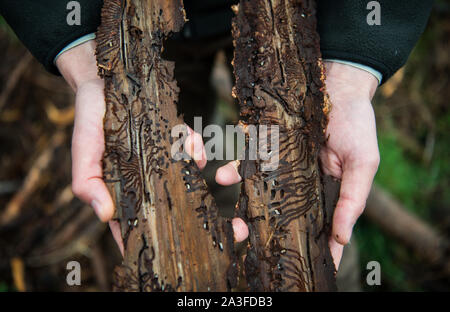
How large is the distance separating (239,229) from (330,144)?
1.83ft

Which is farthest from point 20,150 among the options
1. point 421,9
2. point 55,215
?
point 421,9

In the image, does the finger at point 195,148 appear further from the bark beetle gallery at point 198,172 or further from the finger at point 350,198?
the finger at point 350,198

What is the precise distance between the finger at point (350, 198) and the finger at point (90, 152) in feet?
3.02

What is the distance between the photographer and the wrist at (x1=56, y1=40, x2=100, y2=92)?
1441mm

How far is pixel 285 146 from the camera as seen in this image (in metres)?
1.32

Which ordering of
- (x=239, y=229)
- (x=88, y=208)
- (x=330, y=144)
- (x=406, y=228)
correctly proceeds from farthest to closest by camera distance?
1. (x=406, y=228)
2. (x=88, y=208)
3. (x=330, y=144)
4. (x=239, y=229)

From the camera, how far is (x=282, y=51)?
138 centimetres

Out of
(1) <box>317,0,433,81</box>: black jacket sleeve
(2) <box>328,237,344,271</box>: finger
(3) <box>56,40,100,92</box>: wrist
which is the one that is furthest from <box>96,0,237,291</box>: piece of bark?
(1) <box>317,0,433,81</box>: black jacket sleeve

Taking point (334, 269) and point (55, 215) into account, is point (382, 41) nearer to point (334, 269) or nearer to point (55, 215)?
point (334, 269)

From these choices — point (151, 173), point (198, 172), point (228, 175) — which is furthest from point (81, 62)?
point (228, 175)

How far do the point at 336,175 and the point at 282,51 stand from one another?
1.99ft

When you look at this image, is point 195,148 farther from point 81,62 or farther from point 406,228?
point 406,228

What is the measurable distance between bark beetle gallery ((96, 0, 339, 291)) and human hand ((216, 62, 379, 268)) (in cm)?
7

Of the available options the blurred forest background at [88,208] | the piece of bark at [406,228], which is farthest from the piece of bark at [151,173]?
the piece of bark at [406,228]
